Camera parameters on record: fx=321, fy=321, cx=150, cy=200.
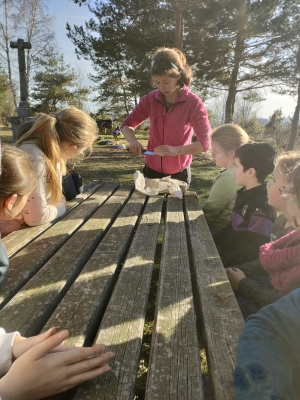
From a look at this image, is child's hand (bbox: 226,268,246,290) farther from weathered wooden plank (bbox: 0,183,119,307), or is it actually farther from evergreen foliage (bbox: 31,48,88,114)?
evergreen foliage (bbox: 31,48,88,114)

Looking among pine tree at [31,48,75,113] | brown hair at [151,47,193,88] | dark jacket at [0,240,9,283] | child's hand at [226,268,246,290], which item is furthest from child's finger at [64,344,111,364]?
pine tree at [31,48,75,113]

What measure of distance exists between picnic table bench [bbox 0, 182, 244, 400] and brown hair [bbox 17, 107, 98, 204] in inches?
11.6

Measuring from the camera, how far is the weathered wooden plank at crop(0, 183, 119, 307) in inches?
49.1

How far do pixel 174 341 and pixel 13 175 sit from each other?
92 centimetres

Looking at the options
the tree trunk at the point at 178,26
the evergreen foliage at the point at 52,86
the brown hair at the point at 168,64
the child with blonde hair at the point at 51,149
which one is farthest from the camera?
the evergreen foliage at the point at 52,86

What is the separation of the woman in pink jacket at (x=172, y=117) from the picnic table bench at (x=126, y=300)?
3.09ft

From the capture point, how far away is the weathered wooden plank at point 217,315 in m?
0.87

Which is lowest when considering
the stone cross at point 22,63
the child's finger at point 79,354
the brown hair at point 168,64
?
the child's finger at point 79,354

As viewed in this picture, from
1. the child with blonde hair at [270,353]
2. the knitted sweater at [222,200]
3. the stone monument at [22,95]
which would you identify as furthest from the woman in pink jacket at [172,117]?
the stone monument at [22,95]

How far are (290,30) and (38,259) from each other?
12.8 metres

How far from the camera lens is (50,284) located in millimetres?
1245

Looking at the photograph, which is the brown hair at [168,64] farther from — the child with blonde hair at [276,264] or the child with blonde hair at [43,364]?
the child with blonde hair at [43,364]

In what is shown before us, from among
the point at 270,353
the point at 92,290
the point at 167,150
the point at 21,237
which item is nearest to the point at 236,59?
the point at 167,150

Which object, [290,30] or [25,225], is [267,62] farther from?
[25,225]
